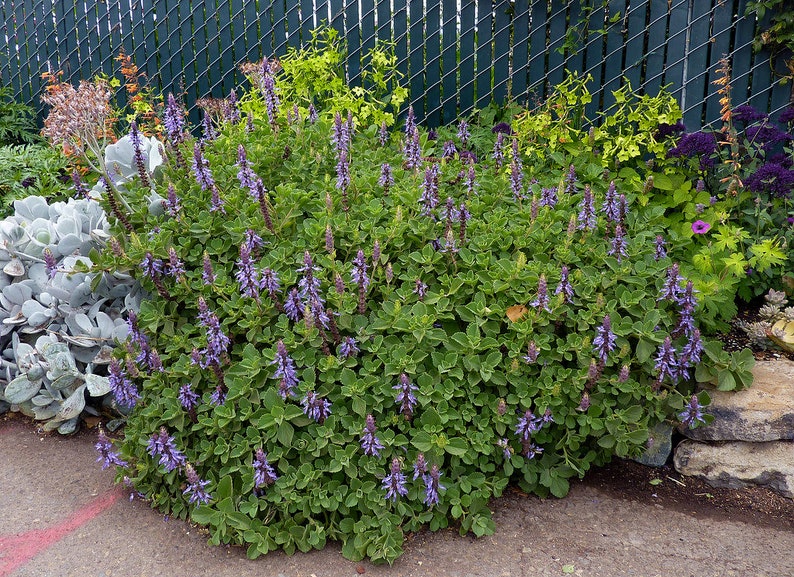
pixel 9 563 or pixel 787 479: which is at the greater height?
pixel 787 479

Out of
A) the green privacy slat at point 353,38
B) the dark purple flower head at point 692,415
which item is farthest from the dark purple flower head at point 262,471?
the green privacy slat at point 353,38

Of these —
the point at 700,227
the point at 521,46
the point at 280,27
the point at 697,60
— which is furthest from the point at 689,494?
the point at 280,27

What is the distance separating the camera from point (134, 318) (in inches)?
116

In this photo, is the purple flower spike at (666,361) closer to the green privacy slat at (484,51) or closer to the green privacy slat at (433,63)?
the green privacy slat at (484,51)

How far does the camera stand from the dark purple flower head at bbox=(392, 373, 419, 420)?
251 centimetres

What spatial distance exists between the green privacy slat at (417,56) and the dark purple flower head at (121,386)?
11.5 ft

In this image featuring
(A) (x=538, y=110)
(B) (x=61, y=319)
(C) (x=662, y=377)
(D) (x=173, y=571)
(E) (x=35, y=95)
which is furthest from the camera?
(E) (x=35, y=95)

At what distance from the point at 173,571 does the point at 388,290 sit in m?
1.27

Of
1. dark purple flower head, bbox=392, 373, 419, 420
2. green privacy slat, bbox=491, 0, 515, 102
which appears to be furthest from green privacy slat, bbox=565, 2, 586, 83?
dark purple flower head, bbox=392, 373, 419, 420

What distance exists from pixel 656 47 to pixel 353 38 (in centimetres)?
240

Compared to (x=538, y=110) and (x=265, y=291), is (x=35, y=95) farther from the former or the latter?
(x=265, y=291)

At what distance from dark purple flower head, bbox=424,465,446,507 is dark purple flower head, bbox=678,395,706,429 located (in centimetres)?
104

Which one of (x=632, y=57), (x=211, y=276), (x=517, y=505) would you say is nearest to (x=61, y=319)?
(x=211, y=276)

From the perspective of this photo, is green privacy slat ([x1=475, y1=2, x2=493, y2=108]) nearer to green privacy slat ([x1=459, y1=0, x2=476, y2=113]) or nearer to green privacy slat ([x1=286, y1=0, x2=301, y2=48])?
green privacy slat ([x1=459, y1=0, x2=476, y2=113])
